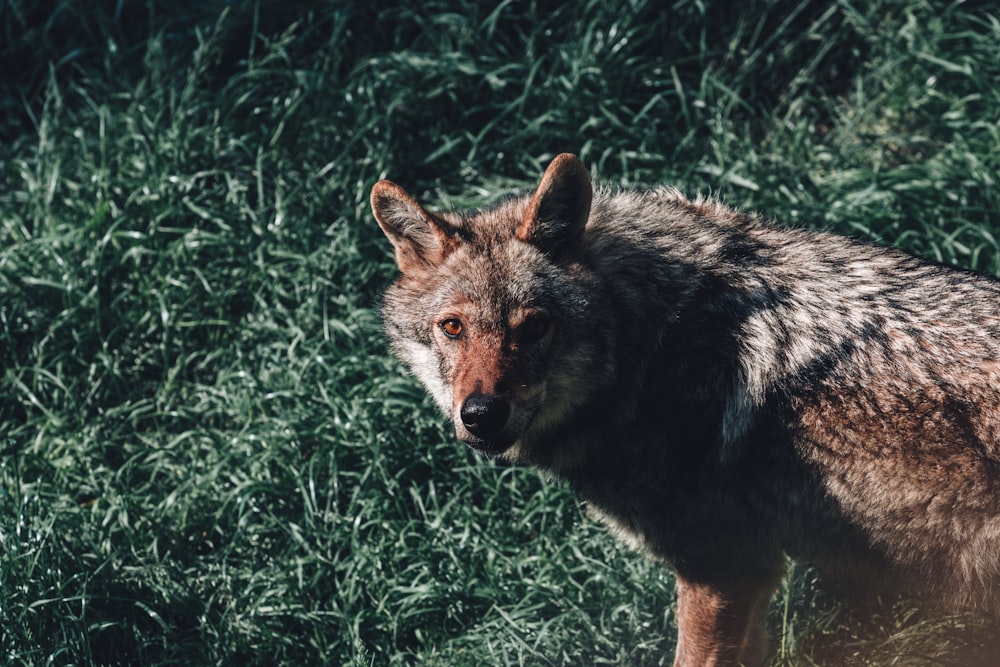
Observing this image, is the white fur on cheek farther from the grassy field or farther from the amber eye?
the grassy field

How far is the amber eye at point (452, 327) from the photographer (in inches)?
146

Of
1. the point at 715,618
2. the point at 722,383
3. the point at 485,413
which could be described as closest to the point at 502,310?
the point at 485,413

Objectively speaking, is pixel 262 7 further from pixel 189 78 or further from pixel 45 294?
pixel 45 294

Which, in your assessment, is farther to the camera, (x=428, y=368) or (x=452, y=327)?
(x=428, y=368)

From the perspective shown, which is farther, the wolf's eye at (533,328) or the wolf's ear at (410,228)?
the wolf's ear at (410,228)

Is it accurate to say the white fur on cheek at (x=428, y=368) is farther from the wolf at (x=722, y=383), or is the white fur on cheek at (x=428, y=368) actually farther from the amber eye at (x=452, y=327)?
the amber eye at (x=452, y=327)

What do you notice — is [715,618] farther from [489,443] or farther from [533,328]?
[533,328]

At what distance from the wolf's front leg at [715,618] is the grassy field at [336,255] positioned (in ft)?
1.70

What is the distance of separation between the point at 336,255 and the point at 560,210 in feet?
7.87

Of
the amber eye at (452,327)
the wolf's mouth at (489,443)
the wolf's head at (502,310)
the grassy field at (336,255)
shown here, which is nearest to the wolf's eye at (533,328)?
the wolf's head at (502,310)

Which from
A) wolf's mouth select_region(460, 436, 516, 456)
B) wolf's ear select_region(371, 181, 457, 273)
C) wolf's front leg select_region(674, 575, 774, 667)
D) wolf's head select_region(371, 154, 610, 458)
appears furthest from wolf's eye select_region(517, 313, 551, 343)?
wolf's front leg select_region(674, 575, 774, 667)

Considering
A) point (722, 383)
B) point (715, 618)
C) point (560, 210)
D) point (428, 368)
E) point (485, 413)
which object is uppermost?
point (560, 210)

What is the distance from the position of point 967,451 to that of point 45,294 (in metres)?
4.94

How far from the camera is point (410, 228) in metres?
3.99
